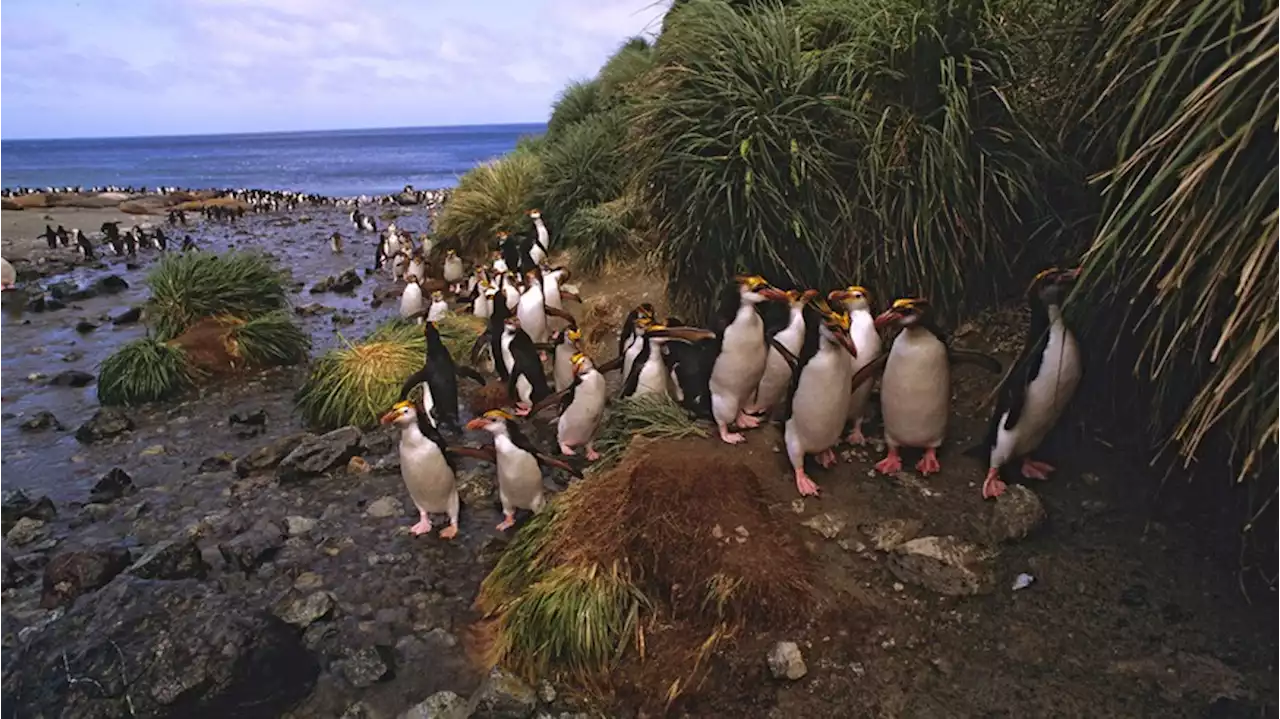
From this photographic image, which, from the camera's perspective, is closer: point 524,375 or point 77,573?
point 77,573

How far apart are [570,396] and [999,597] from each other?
3.12 metres

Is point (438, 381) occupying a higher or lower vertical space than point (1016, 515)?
lower

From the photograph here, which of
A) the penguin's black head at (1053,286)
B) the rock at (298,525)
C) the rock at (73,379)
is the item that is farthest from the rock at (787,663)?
the rock at (73,379)

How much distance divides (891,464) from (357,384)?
204 inches

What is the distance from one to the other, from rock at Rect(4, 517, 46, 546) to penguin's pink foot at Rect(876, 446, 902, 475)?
5468 millimetres

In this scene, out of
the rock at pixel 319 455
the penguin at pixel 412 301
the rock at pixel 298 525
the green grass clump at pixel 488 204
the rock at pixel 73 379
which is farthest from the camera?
the green grass clump at pixel 488 204

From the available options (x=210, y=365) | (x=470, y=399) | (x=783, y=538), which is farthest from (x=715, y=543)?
(x=210, y=365)

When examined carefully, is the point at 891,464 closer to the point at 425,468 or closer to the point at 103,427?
the point at 425,468

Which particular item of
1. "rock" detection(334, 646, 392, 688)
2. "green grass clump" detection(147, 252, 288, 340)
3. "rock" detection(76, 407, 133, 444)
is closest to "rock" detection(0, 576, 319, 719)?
"rock" detection(334, 646, 392, 688)

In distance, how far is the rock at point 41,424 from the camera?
27.3ft

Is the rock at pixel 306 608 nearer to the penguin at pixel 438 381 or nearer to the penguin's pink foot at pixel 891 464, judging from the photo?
the penguin at pixel 438 381

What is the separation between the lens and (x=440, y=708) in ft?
12.9

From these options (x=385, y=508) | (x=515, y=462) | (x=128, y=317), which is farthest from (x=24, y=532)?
(x=128, y=317)

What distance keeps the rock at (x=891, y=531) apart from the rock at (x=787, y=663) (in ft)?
2.54
